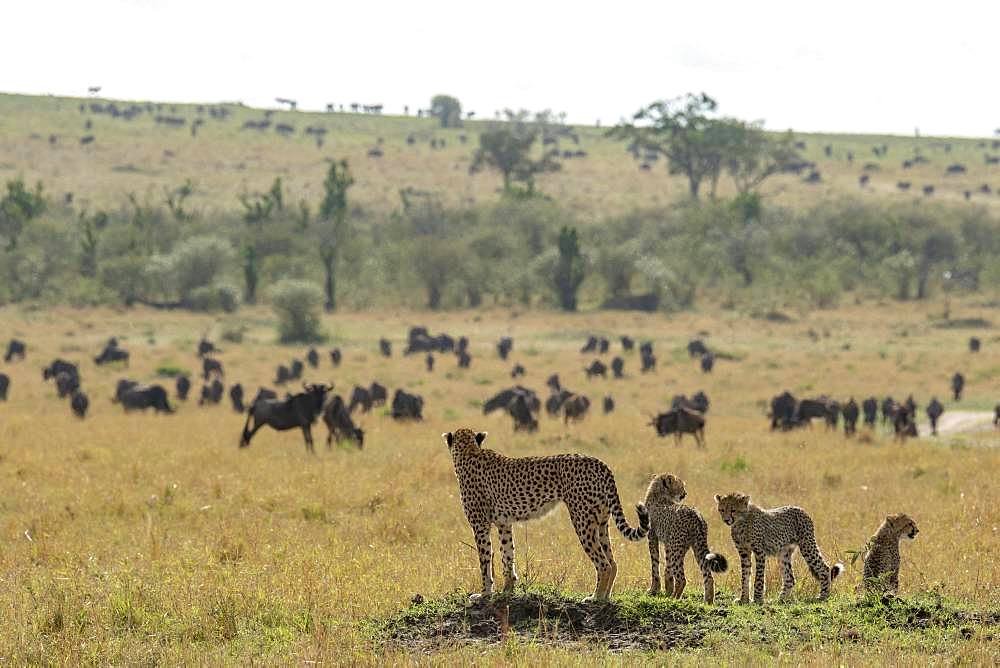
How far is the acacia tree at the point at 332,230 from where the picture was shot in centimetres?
7369

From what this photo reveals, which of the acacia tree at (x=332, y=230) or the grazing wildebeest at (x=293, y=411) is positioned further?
the acacia tree at (x=332, y=230)

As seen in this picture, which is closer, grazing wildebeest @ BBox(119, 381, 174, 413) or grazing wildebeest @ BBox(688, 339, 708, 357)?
grazing wildebeest @ BBox(119, 381, 174, 413)

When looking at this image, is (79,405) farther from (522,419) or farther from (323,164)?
(323,164)

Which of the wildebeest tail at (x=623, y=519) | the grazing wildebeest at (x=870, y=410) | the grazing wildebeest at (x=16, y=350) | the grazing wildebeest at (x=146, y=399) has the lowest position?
the grazing wildebeest at (x=16, y=350)

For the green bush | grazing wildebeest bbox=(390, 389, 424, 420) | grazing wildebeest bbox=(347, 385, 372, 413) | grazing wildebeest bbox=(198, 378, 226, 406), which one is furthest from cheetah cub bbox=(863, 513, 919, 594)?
the green bush

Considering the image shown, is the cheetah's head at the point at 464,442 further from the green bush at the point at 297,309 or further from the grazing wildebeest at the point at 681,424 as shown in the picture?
the green bush at the point at 297,309

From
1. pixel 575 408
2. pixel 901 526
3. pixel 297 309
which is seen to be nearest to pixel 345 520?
pixel 901 526

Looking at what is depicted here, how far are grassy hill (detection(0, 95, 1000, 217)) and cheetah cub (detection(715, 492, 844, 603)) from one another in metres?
94.8

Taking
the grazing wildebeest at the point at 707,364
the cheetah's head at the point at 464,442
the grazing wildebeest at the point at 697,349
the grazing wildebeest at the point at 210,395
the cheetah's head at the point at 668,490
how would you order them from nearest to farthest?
the cheetah's head at the point at 668,490
the cheetah's head at the point at 464,442
the grazing wildebeest at the point at 210,395
the grazing wildebeest at the point at 707,364
the grazing wildebeest at the point at 697,349

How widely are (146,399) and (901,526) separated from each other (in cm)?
2382

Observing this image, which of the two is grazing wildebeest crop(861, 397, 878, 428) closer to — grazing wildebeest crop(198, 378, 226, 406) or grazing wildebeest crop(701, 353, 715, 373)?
grazing wildebeest crop(701, 353, 715, 373)

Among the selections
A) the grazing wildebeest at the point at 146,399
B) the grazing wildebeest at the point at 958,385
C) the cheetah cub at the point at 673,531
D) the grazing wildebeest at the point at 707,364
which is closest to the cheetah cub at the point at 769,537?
the cheetah cub at the point at 673,531

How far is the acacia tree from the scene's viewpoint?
73.7 metres

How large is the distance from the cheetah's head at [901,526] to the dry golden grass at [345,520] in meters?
0.53
